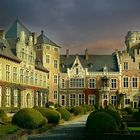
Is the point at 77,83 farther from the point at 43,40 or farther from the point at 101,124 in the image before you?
the point at 101,124

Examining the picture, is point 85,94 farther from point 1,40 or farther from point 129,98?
point 1,40

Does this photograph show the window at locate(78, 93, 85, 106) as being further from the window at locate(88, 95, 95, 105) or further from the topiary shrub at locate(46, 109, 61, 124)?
the topiary shrub at locate(46, 109, 61, 124)

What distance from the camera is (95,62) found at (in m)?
78.9

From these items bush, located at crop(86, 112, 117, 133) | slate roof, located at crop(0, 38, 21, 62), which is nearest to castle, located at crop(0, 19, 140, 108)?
slate roof, located at crop(0, 38, 21, 62)

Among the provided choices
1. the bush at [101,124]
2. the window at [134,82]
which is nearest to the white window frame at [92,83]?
the window at [134,82]

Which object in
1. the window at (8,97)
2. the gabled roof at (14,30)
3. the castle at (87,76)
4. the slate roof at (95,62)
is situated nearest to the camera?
the window at (8,97)

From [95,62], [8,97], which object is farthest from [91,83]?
[8,97]

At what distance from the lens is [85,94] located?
77.3 m

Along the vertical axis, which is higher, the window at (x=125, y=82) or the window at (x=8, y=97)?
the window at (x=125, y=82)

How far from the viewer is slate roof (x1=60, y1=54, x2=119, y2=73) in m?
78.1

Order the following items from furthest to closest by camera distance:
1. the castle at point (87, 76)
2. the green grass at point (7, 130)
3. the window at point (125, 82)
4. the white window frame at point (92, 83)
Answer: the window at point (125, 82)
the white window frame at point (92, 83)
the castle at point (87, 76)
the green grass at point (7, 130)

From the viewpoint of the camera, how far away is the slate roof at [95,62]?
78.1m

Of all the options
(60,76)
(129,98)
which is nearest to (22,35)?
(60,76)

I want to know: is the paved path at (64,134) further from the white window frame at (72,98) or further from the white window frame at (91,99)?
the white window frame at (72,98)
